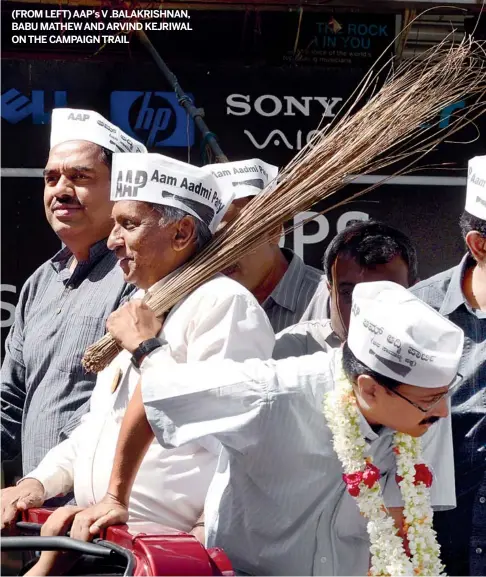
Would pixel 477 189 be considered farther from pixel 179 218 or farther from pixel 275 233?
pixel 179 218

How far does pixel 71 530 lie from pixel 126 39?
7.26ft

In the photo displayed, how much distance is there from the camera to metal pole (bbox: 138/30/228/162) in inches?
167

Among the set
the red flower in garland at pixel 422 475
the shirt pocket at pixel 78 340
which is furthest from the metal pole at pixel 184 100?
the red flower in garland at pixel 422 475

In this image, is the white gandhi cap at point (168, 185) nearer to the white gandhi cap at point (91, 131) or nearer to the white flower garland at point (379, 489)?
the white gandhi cap at point (91, 131)

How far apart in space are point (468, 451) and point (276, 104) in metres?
1.73

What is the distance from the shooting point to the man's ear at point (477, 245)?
311cm

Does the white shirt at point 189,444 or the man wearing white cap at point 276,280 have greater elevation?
the man wearing white cap at point 276,280

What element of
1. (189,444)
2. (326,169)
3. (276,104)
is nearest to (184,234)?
(326,169)

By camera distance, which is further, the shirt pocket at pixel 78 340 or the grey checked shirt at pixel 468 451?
the shirt pocket at pixel 78 340

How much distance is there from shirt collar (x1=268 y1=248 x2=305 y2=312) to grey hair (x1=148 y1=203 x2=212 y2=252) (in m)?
0.63

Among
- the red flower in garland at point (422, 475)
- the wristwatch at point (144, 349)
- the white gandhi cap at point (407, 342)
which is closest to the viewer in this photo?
the white gandhi cap at point (407, 342)

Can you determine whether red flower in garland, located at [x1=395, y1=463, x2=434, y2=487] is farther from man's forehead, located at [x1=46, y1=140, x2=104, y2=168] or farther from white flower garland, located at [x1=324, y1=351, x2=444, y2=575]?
man's forehead, located at [x1=46, y1=140, x2=104, y2=168]

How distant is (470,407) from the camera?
3.06 meters

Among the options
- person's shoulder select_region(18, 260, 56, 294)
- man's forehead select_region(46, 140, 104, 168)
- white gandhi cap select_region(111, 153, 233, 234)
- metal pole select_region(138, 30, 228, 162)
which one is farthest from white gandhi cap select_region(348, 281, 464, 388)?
metal pole select_region(138, 30, 228, 162)
